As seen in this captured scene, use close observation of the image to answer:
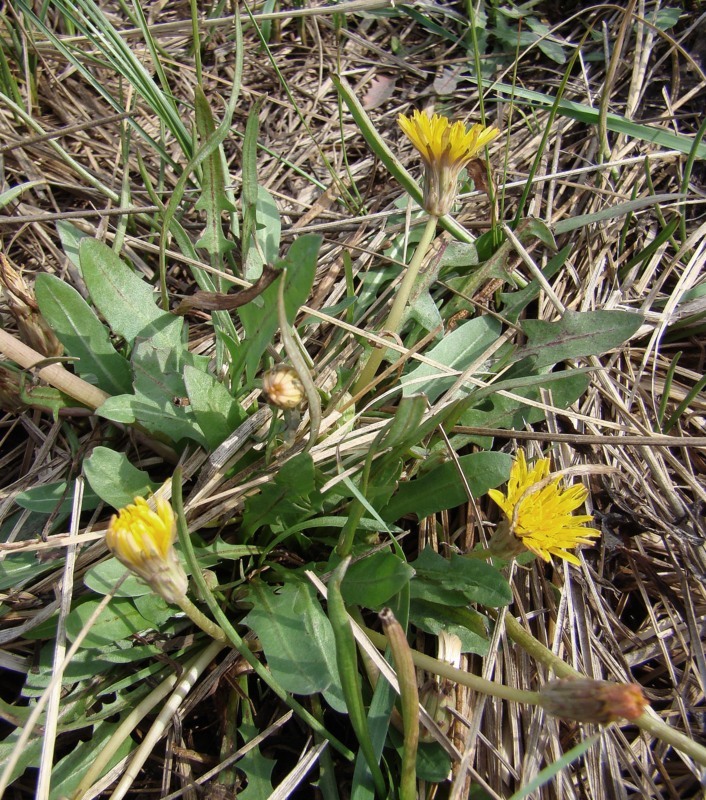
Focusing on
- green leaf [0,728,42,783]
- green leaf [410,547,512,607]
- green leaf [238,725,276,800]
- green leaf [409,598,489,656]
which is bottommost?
green leaf [409,598,489,656]

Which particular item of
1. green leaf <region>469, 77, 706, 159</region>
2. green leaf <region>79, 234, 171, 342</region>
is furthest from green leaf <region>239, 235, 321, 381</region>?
green leaf <region>469, 77, 706, 159</region>

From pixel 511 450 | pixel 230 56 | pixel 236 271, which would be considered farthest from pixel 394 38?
pixel 511 450

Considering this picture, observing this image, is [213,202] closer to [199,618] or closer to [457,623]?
[199,618]

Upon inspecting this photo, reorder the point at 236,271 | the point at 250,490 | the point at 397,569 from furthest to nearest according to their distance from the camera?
the point at 236,271, the point at 250,490, the point at 397,569

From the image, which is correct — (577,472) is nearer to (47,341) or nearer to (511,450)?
(511,450)

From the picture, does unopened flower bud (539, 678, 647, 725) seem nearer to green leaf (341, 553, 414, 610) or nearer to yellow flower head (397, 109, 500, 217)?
green leaf (341, 553, 414, 610)

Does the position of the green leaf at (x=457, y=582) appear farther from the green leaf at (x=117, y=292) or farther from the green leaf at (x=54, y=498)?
the green leaf at (x=117, y=292)
